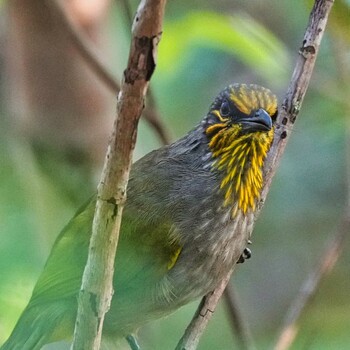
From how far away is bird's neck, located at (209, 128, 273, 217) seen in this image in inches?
127

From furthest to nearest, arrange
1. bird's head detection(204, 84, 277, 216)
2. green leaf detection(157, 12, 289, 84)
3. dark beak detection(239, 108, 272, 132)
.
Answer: green leaf detection(157, 12, 289, 84), bird's head detection(204, 84, 277, 216), dark beak detection(239, 108, 272, 132)

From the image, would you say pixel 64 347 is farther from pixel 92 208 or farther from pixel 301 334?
pixel 301 334

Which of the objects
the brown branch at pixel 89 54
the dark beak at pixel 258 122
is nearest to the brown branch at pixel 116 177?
the dark beak at pixel 258 122

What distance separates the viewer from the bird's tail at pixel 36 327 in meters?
3.07

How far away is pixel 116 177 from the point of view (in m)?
1.99

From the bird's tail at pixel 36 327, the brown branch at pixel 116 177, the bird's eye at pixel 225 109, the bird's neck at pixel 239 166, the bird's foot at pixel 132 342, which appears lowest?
the brown branch at pixel 116 177

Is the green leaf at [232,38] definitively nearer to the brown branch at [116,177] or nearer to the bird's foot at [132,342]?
the bird's foot at [132,342]

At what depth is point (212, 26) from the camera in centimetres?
362

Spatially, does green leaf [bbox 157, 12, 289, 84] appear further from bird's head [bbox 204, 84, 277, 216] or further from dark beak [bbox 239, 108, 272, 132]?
dark beak [bbox 239, 108, 272, 132]

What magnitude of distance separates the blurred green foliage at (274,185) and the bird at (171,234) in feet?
1.17

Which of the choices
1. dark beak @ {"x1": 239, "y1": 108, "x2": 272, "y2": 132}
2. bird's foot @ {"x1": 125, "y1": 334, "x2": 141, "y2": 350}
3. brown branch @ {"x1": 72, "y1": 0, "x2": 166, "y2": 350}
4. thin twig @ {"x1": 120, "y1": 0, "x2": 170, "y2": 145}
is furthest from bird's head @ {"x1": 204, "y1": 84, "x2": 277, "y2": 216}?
brown branch @ {"x1": 72, "y1": 0, "x2": 166, "y2": 350}

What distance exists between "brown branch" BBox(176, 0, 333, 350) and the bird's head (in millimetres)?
42

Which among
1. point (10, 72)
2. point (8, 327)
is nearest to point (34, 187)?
point (10, 72)

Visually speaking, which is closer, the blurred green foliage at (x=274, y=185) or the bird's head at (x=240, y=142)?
the bird's head at (x=240, y=142)
